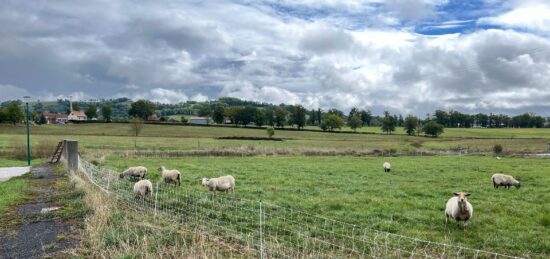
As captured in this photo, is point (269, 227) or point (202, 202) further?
point (202, 202)

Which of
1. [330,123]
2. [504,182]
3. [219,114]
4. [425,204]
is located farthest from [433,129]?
[425,204]

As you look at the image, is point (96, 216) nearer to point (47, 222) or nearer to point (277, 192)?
point (47, 222)

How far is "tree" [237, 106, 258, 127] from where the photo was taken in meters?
150

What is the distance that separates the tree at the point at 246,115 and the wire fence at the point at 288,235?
133 m

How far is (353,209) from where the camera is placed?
1536 centimetres

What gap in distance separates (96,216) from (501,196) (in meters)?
17.1

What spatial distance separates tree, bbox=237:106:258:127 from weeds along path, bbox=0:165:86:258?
432 feet

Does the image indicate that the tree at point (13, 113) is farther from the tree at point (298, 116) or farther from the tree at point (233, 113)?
the tree at point (298, 116)

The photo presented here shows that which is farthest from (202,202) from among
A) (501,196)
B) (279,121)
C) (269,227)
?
(279,121)

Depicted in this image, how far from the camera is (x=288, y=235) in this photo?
11266mm

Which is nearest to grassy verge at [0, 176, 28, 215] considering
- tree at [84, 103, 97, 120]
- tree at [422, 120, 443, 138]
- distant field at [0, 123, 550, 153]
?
distant field at [0, 123, 550, 153]

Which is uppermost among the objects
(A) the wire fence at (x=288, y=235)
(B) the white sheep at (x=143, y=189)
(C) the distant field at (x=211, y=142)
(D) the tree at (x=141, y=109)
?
(D) the tree at (x=141, y=109)

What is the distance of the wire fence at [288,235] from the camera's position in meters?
9.21

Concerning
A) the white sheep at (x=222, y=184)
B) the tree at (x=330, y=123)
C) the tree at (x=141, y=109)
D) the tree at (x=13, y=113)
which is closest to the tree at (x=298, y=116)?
the tree at (x=330, y=123)
